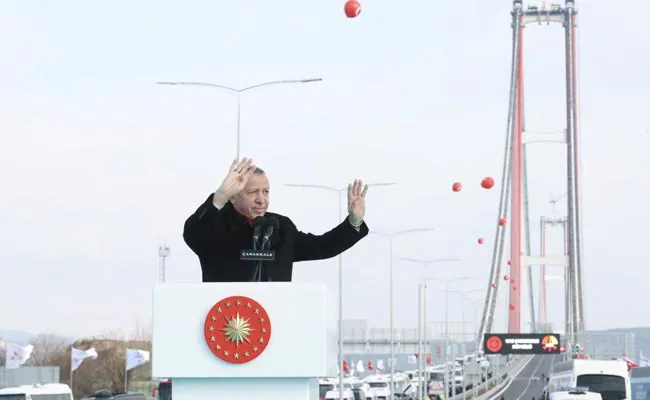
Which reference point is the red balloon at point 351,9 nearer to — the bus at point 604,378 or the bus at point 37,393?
the bus at point 37,393

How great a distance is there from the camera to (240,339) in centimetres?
510

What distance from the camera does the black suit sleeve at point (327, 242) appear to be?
19.8ft

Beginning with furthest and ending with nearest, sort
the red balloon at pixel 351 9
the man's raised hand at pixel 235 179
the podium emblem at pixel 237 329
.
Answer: the red balloon at pixel 351 9, the man's raised hand at pixel 235 179, the podium emblem at pixel 237 329

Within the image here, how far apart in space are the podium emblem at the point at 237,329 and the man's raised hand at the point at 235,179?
0.58 metres

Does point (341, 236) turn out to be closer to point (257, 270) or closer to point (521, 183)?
point (257, 270)

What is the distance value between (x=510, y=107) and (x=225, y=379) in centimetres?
10505

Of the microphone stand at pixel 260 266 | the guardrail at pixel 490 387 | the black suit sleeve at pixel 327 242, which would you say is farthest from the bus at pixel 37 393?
the guardrail at pixel 490 387

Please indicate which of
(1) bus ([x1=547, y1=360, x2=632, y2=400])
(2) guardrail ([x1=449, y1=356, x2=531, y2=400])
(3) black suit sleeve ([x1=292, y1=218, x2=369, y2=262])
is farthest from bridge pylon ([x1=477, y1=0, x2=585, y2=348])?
(3) black suit sleeve ([x1=292, y1=218, x2=369, y2=262])

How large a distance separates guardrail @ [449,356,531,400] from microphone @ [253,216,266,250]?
2665 inches

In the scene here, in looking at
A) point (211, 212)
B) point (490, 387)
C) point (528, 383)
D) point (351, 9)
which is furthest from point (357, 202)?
point (528, 383)

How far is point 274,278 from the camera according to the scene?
5836mm

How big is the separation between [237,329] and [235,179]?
0.77 metres

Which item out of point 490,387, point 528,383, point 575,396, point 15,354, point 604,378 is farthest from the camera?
point 528,383

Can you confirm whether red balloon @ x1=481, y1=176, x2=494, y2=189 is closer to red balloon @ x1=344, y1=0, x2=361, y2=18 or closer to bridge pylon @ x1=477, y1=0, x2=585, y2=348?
red balloon @ x1=344, y1=0, x2=361, y2=18
